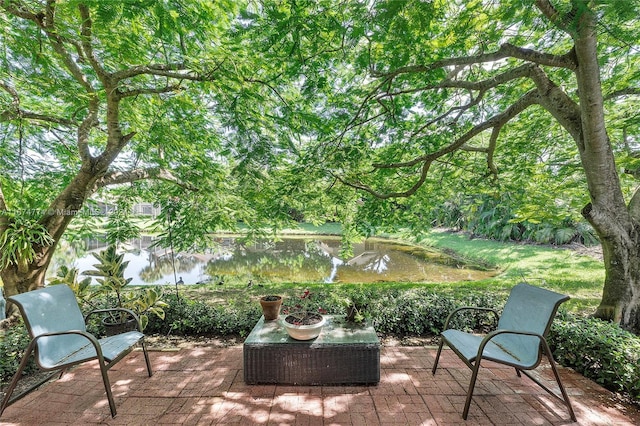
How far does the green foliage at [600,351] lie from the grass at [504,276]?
159 cm

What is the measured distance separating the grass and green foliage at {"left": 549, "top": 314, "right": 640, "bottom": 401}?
1.59 metres

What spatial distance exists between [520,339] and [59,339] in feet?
12.6

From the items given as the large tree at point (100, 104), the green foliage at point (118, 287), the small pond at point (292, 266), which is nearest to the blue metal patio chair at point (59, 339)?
the green foliage at point (118, 287)

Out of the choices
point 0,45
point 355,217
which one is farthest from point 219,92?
point 355,217

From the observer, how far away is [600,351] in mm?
2605

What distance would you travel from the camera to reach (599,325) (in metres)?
2.90

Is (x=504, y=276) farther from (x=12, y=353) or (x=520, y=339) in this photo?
(x=12, y=353)

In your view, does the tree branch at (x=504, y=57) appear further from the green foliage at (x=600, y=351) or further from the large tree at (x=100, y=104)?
the green foliage at (x=600, y=351)

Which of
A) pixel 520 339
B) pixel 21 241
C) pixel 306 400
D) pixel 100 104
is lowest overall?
pixel 306 400

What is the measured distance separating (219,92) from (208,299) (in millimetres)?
3624

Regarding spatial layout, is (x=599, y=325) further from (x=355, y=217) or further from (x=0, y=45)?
(x=0, y=45)

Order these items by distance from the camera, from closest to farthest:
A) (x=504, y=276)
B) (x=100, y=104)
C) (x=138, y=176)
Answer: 1. (x=100, y=104)
2. (x=138, y=176)
3. (x=504, y=276)

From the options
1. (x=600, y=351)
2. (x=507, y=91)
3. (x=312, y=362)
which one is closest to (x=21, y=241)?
(x=312, y=362)

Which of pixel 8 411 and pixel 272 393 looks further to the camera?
pixel 272 393
